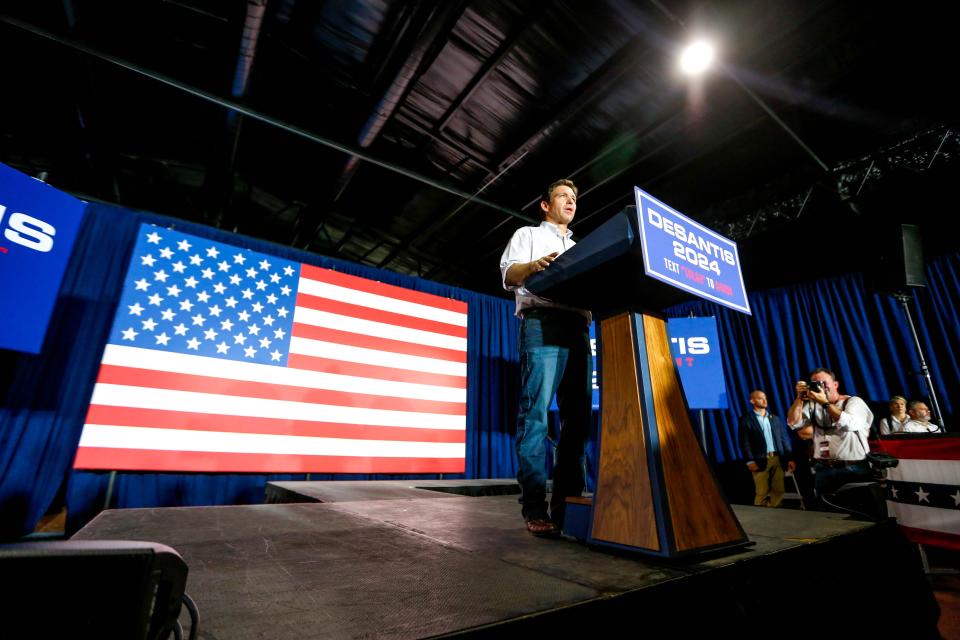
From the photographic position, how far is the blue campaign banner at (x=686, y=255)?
0.70 meters

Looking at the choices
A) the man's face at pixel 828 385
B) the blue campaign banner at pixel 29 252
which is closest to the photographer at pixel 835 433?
the man's face at pixel 828 385

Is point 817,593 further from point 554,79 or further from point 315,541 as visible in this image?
point 554,79

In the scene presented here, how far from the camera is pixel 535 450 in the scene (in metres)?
1.09

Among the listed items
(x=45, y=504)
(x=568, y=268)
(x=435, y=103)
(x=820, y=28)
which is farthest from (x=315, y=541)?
(x=820, y=28)

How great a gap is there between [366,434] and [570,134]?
3444mm

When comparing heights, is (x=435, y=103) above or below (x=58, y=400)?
above

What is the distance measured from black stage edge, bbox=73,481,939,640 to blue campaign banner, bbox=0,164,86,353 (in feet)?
6.28

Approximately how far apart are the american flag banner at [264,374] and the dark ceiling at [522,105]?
1282 millimetres

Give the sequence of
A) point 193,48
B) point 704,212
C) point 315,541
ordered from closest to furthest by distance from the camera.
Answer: point 315,541, point 193,48, point 704,212

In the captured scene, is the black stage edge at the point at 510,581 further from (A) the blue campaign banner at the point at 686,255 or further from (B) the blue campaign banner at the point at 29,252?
(B) the blue campaign banner at the point at 29,252

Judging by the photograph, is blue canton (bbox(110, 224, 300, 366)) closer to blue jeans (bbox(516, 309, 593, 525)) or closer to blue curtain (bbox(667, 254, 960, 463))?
blue jeans (bbox(516, 309, 593, 525))

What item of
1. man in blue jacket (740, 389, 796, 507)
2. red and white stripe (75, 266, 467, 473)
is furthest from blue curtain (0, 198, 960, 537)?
man in blue jacket (740, 389, 796, 507)

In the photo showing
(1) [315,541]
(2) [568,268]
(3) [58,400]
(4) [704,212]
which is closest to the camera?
(2) [568,268]

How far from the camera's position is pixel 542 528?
1041 mm
